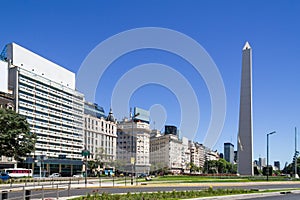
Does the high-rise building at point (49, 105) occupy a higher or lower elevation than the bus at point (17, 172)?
higher

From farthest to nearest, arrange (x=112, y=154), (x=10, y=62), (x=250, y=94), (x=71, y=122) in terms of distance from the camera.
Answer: (x=112, y=154), (x=71, y=122), (x=10, y=62), (x=250, y=94)

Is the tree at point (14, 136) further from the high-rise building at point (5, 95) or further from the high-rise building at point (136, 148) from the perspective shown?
the high-rise building at point (136, 148)

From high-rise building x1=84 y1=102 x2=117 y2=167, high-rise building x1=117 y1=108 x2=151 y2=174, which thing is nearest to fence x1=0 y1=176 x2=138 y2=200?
high-rise building x1=117 y1=108 x2=151 y2=174

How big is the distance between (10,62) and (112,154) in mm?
64306

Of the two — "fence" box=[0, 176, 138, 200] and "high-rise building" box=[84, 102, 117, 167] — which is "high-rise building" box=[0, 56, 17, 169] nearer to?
"high-rise building" box=[84, 102, 117, 167]

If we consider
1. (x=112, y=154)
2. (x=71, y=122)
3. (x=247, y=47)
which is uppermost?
(x=247, y=47)

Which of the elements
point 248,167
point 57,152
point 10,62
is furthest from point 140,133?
point 248,167

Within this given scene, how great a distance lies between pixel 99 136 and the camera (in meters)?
147

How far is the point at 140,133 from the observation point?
467 ft

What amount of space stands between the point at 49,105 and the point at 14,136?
65.2 meters

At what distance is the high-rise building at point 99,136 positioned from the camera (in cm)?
14050

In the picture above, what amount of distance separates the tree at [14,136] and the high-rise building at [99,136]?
245 feet

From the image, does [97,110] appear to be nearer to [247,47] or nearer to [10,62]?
[10,62]

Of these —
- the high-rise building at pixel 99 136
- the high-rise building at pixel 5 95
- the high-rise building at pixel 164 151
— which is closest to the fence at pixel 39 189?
the high-rise building at pixel 5 95
